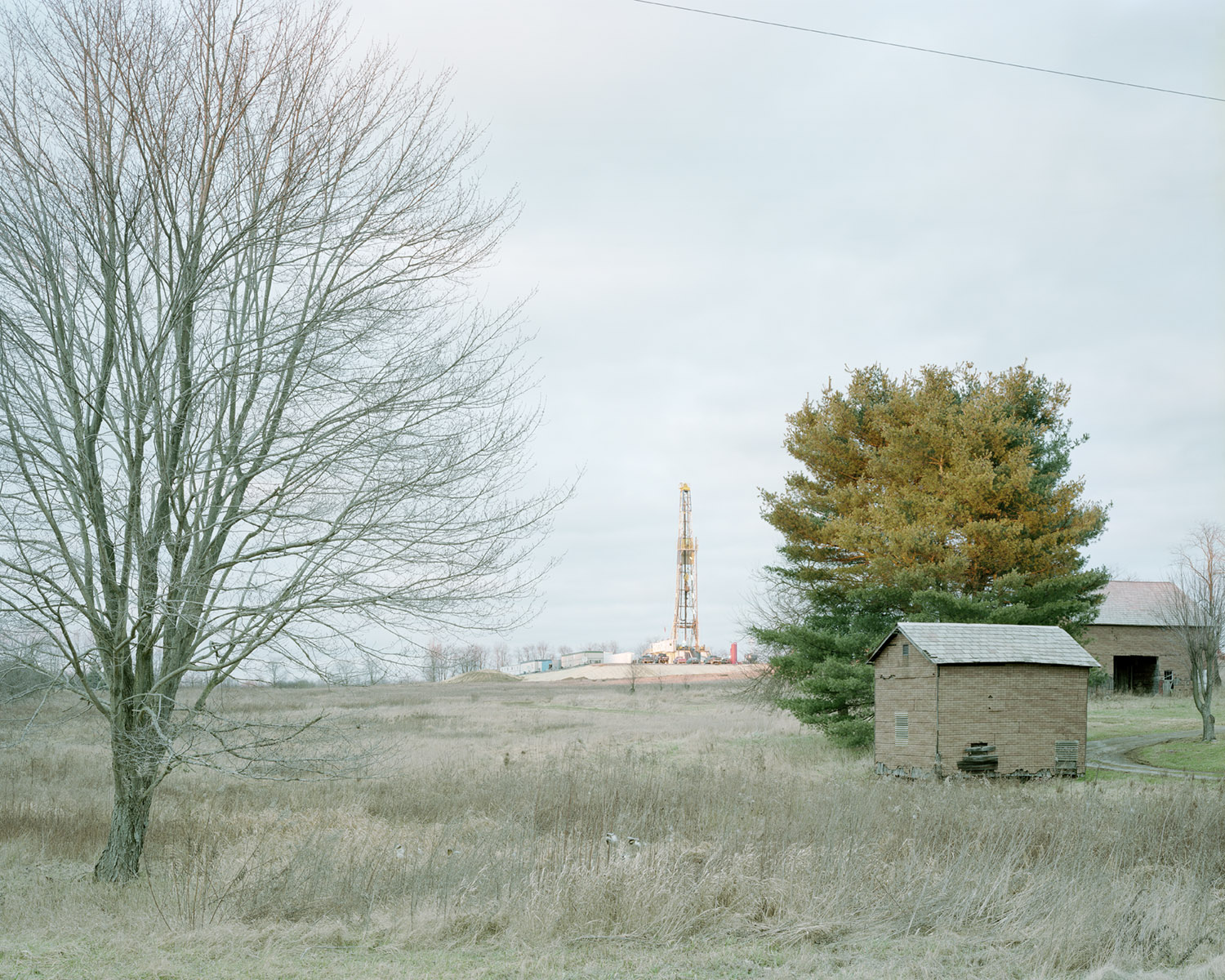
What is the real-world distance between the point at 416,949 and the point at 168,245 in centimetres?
722

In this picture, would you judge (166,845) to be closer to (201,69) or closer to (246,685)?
(246,685)

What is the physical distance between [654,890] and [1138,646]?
5347 cm

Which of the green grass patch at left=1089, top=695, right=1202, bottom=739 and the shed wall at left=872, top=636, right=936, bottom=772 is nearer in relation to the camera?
the shed wall at left=872, top=636, right=936, bottom=772

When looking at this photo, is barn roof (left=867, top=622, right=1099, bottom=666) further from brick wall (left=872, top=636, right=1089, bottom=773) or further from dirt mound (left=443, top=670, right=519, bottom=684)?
dirt mound (left=443, top=670, right=519, bottom=684)

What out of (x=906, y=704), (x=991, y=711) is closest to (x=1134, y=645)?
(x=991, y=711)

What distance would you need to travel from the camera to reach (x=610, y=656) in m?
123

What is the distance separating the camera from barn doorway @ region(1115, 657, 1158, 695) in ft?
174

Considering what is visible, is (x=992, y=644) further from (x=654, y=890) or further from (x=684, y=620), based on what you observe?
(x=684, y=620)

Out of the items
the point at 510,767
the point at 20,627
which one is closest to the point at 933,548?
the point at 510,767

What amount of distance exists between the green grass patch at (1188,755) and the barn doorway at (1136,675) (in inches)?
1065

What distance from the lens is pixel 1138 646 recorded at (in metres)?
52.5

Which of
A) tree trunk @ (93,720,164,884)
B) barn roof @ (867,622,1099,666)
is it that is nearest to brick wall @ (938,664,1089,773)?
barn roof @ (867,622,1099,666)

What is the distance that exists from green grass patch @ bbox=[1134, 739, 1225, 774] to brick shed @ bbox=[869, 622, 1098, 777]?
11.5ft

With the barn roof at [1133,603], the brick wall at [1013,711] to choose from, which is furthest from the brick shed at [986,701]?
the barn roof at [1133,603]
